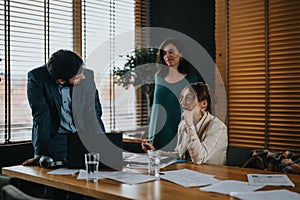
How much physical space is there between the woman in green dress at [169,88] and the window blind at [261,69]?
650mm

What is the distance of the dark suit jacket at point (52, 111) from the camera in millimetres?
2535

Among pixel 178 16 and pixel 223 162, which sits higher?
pixel 178 16

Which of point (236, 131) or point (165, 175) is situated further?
point (236, 131)

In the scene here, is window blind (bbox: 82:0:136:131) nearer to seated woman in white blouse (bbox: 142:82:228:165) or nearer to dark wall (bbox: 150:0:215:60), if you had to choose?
dark wall (bbox: 150:0:215:60)

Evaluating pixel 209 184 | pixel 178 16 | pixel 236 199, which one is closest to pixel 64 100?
pixel 209 184

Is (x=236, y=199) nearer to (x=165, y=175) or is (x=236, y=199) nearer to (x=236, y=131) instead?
(x=165, y=175)

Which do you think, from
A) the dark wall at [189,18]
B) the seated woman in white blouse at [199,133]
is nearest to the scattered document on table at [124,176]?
the seated woman in white blouse at [199,133]

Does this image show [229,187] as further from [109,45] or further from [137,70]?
[109,45]

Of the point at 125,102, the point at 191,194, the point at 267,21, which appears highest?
the point at 267,21

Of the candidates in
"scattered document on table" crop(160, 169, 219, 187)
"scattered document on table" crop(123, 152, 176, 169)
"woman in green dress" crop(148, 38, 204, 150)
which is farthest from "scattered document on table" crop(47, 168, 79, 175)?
"woman in green dress" crop(148, 38, 204, 150)

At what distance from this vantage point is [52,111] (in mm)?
2596

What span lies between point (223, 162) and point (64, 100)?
3.45ft

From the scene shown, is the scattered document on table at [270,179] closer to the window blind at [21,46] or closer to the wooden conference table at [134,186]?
the wooden conference table at [134,186]

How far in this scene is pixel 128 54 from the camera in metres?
4.18
